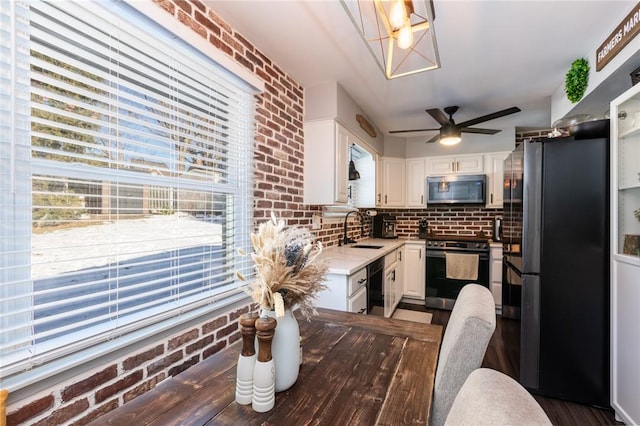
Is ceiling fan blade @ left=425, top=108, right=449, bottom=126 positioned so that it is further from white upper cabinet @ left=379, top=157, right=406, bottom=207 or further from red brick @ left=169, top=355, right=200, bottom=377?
red brick @ left=169, top=355, right=200, bottom=377

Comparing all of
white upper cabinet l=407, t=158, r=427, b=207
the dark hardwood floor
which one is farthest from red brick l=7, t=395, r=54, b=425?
white upper cabinet l=407, t=158, r=427, b=207

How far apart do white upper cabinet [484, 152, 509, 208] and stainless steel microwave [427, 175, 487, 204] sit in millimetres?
103

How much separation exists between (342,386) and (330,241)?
2.45 m

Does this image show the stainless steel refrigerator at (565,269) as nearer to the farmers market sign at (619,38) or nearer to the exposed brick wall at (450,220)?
the farmers market sign at (619,38)

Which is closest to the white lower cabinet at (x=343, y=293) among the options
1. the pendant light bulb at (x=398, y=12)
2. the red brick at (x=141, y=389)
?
the red brick at (x=141, y=389)

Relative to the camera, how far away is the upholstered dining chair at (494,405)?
48 cm

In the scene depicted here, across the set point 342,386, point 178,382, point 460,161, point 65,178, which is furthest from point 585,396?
point 65,178

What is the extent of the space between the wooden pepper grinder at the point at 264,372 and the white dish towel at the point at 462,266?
354cm

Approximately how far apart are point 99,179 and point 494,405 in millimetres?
1460

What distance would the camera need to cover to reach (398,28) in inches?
56.3

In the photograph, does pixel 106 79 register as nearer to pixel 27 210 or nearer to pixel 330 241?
pixel 27 210

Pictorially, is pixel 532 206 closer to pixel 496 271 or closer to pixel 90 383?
pixel 496 271

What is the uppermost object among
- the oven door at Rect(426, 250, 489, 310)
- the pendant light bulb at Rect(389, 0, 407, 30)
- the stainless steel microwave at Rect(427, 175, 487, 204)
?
the pendant light bulb at Rect(389, 0, 407, 30)

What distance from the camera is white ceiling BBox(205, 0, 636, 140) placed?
168 centimetres
